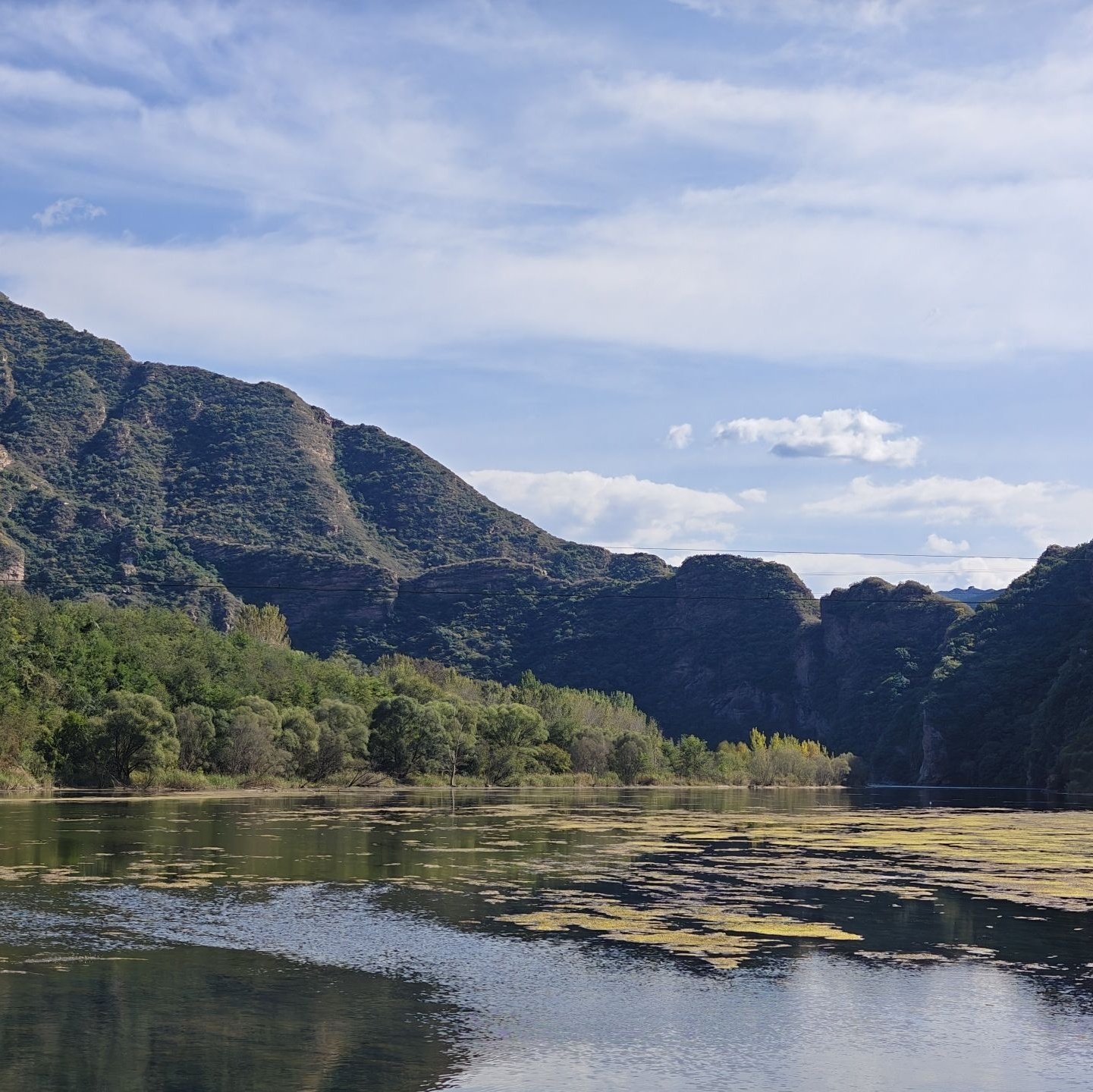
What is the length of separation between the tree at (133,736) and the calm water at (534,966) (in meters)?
35.7

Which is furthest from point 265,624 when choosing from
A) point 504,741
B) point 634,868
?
point 634,868

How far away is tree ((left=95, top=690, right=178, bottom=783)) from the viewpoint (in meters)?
78.7

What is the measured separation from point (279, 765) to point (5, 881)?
2441 inches

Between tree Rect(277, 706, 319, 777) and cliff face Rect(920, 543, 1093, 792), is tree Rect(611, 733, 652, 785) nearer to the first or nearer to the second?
tree Rect(277, 706, 319, 777)

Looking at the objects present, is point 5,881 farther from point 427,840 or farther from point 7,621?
point 7,621

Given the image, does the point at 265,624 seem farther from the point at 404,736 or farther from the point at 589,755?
the point at 404,736

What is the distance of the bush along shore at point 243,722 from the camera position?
79.8 meters

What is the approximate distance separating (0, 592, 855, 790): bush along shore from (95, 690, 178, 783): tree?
10cm

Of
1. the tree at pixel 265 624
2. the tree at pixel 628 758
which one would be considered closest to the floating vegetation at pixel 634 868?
the tree at pixel 628 758

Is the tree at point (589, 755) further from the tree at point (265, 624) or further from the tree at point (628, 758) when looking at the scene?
the tree at point (265, 624)

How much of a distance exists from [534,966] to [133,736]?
6363cm

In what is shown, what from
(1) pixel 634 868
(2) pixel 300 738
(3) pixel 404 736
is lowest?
(3) pixel 404 736

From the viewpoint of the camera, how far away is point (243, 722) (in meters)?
87.9

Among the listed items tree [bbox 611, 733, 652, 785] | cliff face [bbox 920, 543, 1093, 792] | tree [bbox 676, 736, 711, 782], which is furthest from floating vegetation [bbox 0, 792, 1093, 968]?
cliff face [bbox 920, 543, 1093, 792]
